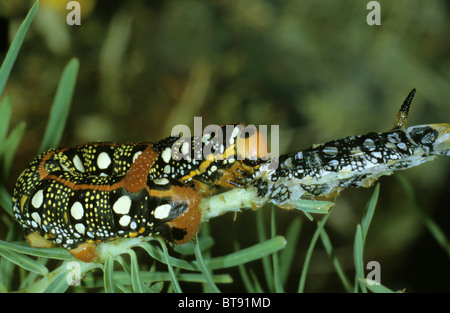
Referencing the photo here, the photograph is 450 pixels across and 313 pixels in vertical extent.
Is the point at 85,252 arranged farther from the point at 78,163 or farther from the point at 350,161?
the point at 350,161

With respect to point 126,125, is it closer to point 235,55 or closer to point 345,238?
point 235,55

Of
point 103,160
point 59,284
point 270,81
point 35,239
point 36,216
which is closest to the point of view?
point 59,284

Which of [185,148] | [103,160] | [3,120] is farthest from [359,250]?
[3,120]

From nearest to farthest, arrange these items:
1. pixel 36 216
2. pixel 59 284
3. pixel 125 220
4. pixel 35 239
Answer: pixel 59 284 < pixel 125 220 < pixel 36 216 < pixel 35 239

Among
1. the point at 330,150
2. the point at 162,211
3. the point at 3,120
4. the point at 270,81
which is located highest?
the point at 270,81

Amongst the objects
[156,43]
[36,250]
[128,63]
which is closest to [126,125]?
[128,63]

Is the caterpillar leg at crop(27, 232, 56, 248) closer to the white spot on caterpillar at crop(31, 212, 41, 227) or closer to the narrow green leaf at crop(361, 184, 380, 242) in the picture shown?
the white spot on caterpillar at crop(31, 212, 41, 227)

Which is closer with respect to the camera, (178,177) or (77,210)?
(77,210)

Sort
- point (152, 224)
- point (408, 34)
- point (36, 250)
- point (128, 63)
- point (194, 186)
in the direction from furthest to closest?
1. point (128, 63)
2. point (408, 34)
3. point (194, 186)
4. point (152, 224)
5. point (36, 250)
